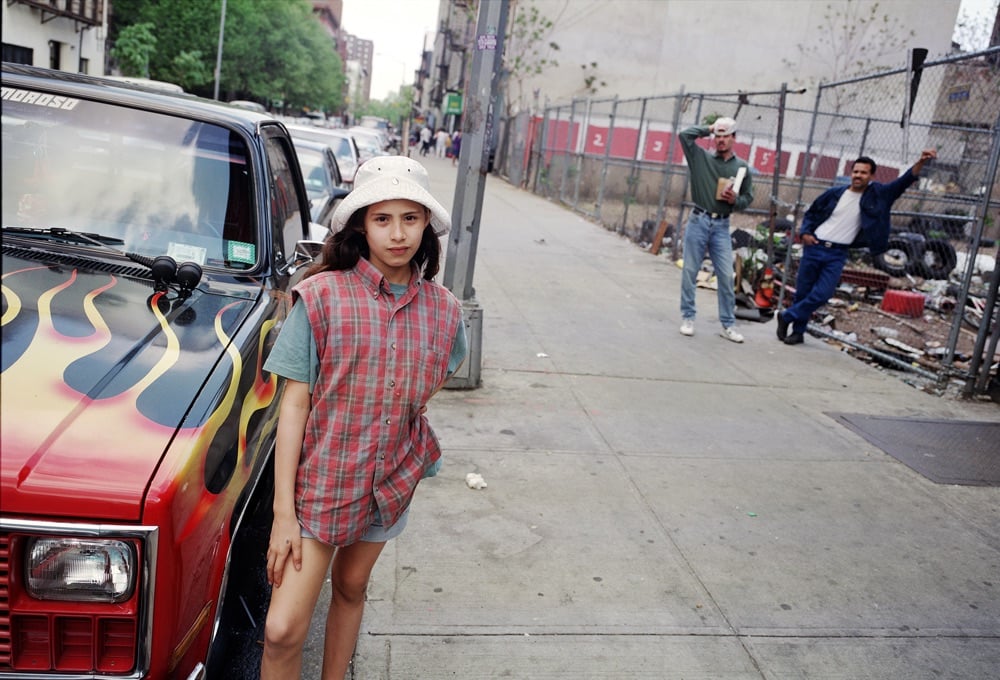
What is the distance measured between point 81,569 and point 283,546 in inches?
17.5

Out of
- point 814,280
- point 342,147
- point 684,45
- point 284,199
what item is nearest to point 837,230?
point 814,280

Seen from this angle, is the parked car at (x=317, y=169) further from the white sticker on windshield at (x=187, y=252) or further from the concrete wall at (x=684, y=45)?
the concrete wall at (x=684, y=45)

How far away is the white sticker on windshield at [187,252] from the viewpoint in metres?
3.08

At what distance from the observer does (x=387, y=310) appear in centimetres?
211

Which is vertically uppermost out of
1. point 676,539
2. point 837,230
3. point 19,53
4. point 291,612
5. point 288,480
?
point 19,53

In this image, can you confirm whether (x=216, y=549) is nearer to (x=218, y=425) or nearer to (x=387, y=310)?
(x=218, y=425)

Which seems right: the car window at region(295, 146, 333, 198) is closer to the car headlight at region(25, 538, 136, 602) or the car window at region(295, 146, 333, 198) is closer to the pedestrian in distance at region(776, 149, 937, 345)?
the pedestrian in distance at region(776, 149, 937, 345)

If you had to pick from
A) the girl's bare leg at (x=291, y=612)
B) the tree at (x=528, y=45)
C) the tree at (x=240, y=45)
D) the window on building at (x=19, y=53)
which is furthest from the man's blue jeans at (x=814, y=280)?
the tree at (x=240, y=45)

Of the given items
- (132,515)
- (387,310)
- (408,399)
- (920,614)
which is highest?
(387,310)

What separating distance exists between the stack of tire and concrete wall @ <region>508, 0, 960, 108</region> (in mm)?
19533

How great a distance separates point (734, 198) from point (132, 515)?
6.67 metres

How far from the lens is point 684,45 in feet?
106

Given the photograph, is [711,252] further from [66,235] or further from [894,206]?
[894,206]

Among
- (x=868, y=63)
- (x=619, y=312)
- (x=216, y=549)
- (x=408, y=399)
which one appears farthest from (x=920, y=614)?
(x=868, y=63)
